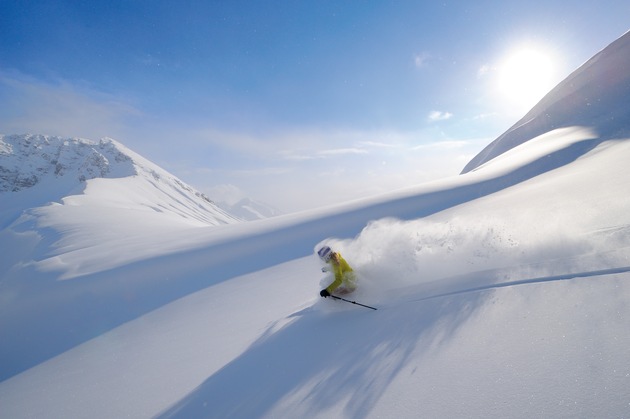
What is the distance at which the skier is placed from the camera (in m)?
6.17

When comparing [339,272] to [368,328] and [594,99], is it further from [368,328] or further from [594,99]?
[594,99]

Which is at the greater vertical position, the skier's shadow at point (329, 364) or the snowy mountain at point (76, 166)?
the snowy mountain at point (76, 166)

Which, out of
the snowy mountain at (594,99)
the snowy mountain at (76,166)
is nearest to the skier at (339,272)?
the snowy mountain at (594,99)

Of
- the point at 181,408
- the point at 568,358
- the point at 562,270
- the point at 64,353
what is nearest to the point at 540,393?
the point at 568,358

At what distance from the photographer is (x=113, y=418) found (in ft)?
16.4

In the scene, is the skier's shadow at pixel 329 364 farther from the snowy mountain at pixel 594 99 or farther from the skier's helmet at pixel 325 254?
the snowy mountain at pixel 594 99

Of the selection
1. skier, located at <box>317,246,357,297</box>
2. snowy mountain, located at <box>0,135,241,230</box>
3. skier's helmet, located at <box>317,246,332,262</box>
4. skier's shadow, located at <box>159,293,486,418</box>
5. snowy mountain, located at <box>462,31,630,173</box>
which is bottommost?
skier's shadow, located at <box>159,293,486,418</box>

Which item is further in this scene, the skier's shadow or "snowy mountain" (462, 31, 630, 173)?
"snowy mountain" (462, 31, 630, 173)

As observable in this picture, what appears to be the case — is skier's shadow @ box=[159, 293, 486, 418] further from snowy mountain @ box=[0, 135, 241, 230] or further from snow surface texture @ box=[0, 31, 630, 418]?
snowy mountain @ box=[0, 135, 241, 230]

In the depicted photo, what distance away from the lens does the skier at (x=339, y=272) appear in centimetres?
617

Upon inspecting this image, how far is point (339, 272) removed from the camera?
6.20 meters

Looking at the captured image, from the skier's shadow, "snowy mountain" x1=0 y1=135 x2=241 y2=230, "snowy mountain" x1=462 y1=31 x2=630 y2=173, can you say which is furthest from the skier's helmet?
"snowy mountain" x1=0 y1=135 x2=241 y2=230

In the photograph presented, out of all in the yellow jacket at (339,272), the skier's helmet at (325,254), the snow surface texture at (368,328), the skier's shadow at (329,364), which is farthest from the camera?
the skier's helmet at (325,254)

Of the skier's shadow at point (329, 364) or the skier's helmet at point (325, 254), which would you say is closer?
the skier's shadow at point (329, 364)
